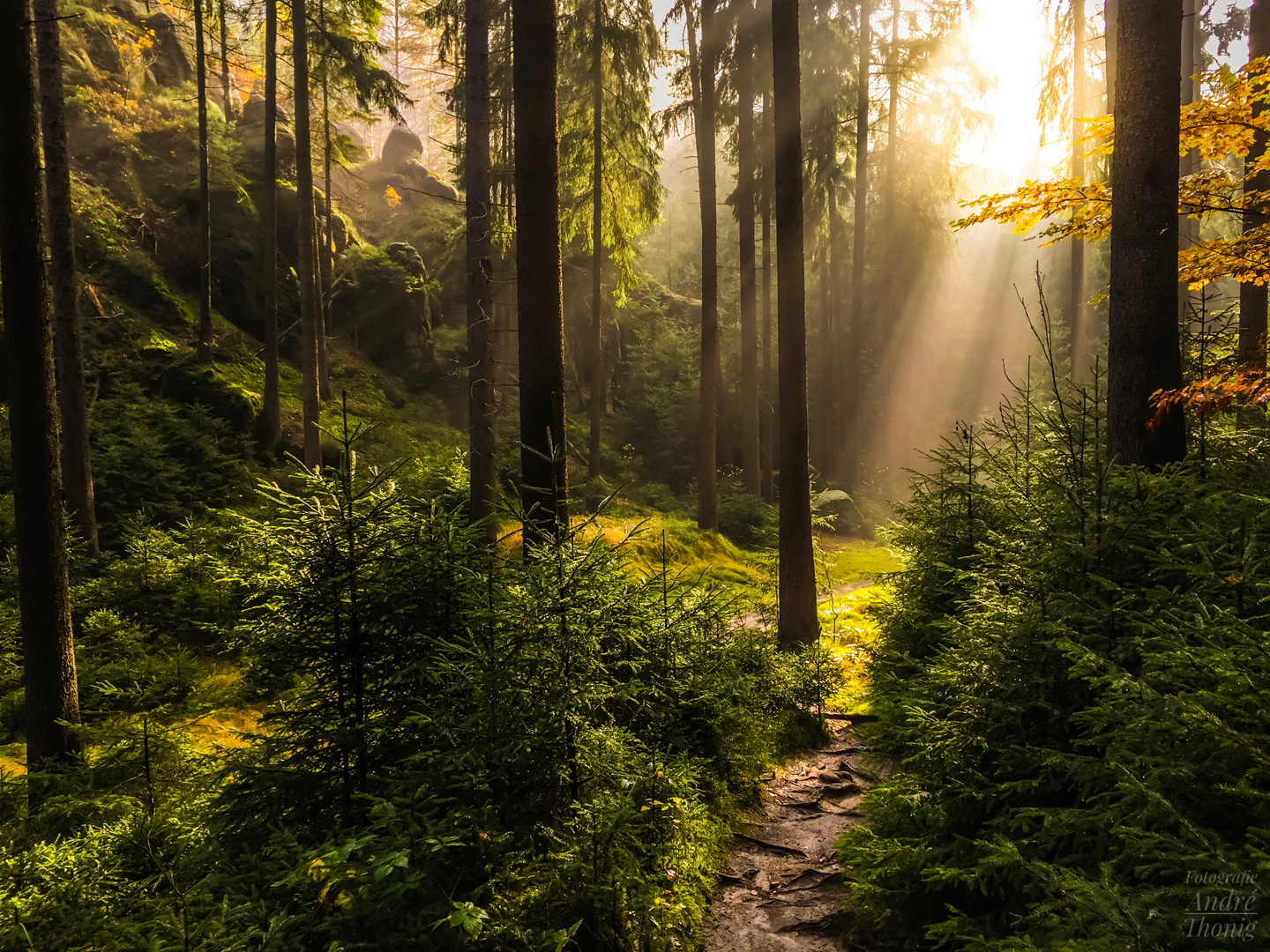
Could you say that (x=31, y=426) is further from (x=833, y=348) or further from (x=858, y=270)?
(x=833, y=348)

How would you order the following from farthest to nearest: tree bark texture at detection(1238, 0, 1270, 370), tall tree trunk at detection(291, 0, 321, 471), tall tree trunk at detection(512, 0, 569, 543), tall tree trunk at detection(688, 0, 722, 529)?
tall tree trunk at detection(688, 0, 722, 529), tall tree trunk at detection(291, 0, 321, 471), tree bark texture at detection(1238, 0, 1270, 370), tall tree trunk at detection(512, 0, 569, 543)

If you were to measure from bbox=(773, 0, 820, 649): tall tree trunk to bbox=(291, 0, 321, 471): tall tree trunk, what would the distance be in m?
10.2

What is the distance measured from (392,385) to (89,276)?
344 inches

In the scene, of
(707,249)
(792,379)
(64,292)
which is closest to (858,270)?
(707,249)

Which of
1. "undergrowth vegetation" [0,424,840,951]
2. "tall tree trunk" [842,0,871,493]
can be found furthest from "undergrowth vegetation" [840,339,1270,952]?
"tall tree trunk" [842,0,871,493]

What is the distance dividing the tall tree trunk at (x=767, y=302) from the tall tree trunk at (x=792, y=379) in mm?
10341

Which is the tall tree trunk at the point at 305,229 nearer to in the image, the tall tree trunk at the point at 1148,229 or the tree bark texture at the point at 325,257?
the tree bark texture at the point at 325,257

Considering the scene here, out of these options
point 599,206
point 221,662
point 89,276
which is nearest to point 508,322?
point 599,206

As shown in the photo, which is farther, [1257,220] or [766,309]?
[766,309]

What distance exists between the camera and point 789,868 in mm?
4469

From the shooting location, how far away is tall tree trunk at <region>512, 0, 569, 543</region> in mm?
5547

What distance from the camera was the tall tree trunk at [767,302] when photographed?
18.1 metres

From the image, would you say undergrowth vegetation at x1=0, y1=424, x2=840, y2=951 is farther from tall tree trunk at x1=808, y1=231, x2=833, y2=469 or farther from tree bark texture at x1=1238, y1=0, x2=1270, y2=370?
tall tree trunk at x1=808, y1=231, x2=833, y2=469

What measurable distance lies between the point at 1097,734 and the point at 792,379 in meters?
6.41
